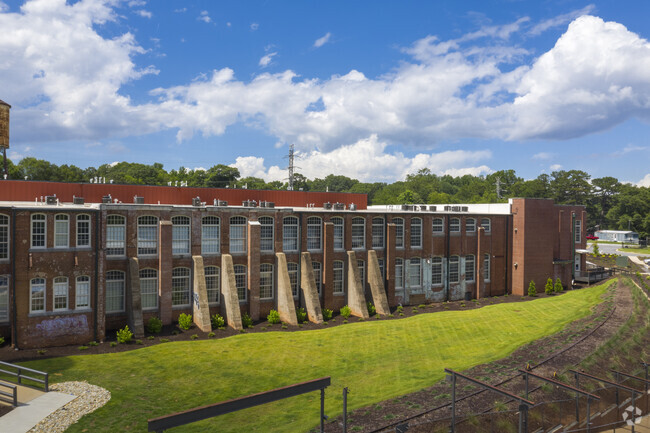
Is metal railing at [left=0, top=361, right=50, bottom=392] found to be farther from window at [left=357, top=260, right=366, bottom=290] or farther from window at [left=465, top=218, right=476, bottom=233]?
window at [left=465, top=218, right=476, bottom=233]

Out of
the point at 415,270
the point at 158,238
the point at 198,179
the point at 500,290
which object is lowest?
the point at 500,290

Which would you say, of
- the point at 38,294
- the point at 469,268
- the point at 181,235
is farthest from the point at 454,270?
the point at 38,294

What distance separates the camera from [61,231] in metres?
22.6

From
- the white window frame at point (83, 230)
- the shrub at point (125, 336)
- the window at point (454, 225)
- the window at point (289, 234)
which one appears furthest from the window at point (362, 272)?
the white window frame at point (83, 230)

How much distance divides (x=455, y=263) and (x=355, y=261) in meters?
11.2

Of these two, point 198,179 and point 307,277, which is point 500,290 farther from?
point 198,179

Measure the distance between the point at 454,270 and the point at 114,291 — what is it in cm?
2723

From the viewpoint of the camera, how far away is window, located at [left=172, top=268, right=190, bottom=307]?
2633 cm

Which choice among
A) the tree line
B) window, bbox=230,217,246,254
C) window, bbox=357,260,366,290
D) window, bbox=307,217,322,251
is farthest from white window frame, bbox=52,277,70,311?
the tree line

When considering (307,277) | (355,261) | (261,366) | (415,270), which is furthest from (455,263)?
(261,366)

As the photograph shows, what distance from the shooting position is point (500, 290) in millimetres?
40562

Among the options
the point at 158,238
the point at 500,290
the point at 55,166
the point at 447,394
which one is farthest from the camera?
the point at 55,166

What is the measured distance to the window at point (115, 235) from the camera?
964 inches

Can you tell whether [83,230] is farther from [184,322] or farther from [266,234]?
[266,234]
